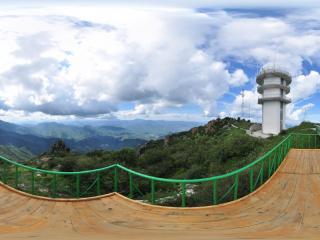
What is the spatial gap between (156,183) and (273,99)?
2862 cm

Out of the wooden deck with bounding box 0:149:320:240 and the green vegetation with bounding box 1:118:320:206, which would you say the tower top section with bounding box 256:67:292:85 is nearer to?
the green vegetation with bounding box 1:118:320:206

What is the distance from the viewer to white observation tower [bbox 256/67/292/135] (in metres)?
50.9

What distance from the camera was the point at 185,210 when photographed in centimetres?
932

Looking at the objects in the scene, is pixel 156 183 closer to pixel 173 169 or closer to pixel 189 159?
pixel 189 159

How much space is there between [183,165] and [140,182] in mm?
15192

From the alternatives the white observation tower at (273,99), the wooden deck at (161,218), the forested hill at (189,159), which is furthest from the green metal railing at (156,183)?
the white observation tower at (273,99)

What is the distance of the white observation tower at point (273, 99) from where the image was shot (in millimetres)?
50938

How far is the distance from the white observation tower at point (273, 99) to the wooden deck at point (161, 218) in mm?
40441

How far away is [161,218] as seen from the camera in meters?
8.84

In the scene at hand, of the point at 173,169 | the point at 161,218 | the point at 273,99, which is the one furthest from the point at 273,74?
the point at 161,218

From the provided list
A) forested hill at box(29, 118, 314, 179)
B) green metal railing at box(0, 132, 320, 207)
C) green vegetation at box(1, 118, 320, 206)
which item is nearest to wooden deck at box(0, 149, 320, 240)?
green metal railing at box(0, 132, 320, 207)

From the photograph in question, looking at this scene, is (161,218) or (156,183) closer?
(161,218)

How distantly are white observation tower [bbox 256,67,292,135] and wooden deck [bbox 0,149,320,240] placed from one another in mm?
40441

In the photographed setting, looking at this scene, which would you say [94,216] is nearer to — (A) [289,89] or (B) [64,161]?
(B) [64,161]
